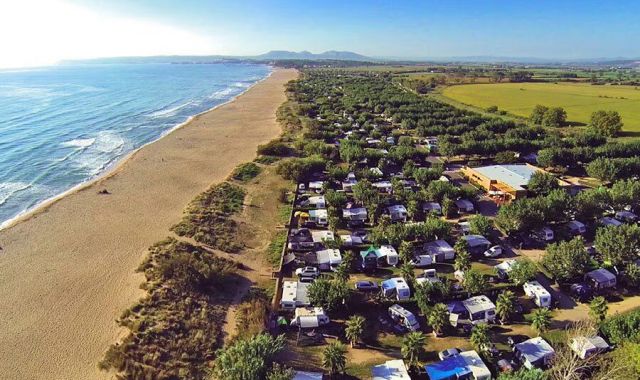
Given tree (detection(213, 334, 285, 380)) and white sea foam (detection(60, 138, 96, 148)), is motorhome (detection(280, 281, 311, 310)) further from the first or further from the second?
white sea foam (detection(60, 138, 96, 148))

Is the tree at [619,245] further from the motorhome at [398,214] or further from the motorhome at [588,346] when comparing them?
the motorhome at [398,214]

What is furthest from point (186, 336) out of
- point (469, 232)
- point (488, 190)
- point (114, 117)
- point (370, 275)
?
point (114, 117)

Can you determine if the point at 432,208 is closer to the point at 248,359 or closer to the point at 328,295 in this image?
the point at 328,295

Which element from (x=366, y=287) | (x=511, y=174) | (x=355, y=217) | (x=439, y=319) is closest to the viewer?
(x=439, y=319)

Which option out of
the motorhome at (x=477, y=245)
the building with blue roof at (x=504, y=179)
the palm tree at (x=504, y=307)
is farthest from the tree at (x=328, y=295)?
the building with blue roof at (x=504, y=179)

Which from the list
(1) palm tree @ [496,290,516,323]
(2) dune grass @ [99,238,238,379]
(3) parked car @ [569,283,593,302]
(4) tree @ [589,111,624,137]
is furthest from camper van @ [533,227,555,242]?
(4) tree @ [589,111,624,137]

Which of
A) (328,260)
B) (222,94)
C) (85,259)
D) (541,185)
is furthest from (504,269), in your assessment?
(222,94)

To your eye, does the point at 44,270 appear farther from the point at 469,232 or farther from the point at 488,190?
the point at 488,190
